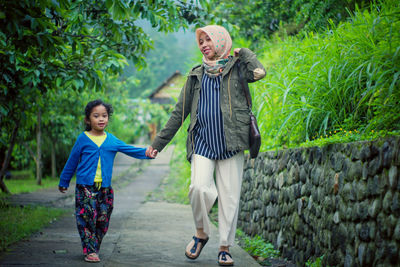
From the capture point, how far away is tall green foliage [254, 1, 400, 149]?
3.26 m

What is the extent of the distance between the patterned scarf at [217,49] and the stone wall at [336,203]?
103 centimetres

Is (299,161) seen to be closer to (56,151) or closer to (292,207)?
(292,207)

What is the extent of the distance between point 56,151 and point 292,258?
11753mm

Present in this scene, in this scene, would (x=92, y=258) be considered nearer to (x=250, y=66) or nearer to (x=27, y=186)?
(x=250, y=66)

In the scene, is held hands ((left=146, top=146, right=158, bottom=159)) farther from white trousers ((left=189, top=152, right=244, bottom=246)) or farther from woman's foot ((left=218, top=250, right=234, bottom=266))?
woman's foot ((left=218, top=250, right=234, bottom=266))

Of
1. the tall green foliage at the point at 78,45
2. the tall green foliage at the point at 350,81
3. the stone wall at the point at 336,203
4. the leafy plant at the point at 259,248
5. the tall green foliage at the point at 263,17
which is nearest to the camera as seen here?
the stone wall at the point at 336,203

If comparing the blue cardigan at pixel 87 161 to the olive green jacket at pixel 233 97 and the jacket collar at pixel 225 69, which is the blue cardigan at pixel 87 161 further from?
the jacket collar at pixel 225 69

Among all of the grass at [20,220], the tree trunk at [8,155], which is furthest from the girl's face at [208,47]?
the tree trunk at [8,155]

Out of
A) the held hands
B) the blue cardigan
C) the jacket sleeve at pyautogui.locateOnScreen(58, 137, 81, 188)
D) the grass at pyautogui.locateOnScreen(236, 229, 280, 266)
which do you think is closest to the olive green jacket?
the held hands

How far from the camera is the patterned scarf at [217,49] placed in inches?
152

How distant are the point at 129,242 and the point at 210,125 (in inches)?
69.6

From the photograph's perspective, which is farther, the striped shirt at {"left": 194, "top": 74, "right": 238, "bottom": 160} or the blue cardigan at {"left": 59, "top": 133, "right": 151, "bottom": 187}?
the blue cardigan at {"left": 59, "top": 133, "right": 151, "bottom": 187}

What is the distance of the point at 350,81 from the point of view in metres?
4.03

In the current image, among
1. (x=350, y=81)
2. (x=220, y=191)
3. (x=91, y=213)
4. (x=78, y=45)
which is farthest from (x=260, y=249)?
(x=78, y=45)
